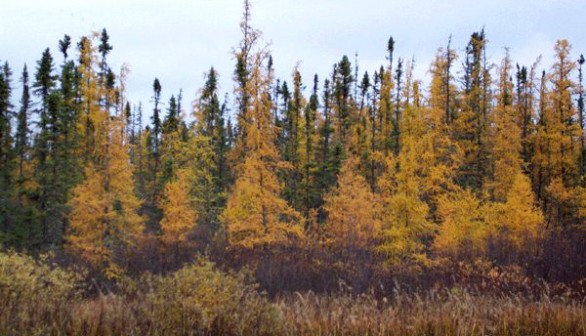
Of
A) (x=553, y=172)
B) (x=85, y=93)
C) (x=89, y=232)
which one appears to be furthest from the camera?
(x=553, y=172)

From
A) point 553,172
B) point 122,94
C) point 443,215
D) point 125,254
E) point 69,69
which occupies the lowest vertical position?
point 125,254

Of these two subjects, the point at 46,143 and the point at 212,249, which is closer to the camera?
the point at 212,249

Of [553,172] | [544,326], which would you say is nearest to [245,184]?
[544,326]

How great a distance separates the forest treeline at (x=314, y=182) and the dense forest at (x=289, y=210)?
0.10m

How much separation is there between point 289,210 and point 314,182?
16990 mm

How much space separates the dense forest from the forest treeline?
0.10m

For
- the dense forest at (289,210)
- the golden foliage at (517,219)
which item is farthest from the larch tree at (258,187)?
the golden foliage at (517,219)

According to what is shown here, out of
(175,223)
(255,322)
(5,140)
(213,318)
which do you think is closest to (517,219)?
(175,223)

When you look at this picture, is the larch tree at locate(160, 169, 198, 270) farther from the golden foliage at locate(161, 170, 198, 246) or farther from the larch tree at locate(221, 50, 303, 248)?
the larch tree at locate(221, 50, 303, 248)

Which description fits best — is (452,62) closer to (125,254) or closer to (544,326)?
(125,254)

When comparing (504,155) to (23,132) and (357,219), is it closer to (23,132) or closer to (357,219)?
(357,219)

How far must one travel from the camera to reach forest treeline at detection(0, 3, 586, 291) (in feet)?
55.8

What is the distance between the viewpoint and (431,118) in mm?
28344

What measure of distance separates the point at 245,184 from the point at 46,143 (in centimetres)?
1514
